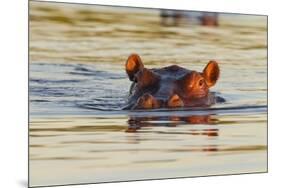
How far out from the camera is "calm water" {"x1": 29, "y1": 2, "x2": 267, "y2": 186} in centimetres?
290

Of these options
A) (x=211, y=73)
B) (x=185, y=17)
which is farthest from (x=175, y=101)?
(x=185, y=17)

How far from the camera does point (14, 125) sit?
283 centimetres

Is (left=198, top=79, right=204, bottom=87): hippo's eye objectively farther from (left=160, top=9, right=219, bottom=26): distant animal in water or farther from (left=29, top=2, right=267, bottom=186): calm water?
(left=160, top=9, right=219, bottom=26): distant animal in water

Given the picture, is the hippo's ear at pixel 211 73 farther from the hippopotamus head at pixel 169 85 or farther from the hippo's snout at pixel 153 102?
the hippo's snout at pixel 153 102

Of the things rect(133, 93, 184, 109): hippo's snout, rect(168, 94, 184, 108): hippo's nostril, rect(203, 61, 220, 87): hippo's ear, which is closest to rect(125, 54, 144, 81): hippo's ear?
rect(133, 93, 184, 109): hippo's snout

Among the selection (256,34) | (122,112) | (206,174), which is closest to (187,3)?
(256,34)

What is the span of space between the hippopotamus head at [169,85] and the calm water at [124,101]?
1.4 inches

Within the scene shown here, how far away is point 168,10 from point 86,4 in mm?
422

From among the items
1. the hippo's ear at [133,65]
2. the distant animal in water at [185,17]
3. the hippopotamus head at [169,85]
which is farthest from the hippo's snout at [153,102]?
the distant animal in water at [185,17]

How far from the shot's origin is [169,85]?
3107 mm

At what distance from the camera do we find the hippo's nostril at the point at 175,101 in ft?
10.2

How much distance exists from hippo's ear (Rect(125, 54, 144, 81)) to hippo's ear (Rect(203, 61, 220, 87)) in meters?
0.35

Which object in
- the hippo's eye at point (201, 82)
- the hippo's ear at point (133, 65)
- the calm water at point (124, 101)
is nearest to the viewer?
the calm water at point (124, 101)

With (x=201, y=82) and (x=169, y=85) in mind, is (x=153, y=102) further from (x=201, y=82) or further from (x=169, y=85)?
(x=201, y=82)
